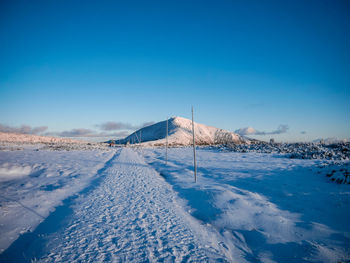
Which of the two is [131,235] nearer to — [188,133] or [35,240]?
[35,240]

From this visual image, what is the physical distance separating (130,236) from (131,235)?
0.04m

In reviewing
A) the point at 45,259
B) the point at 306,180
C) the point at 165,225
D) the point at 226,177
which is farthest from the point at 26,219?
the point at 306,180

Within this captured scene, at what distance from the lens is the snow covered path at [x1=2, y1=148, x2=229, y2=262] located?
3506 mm

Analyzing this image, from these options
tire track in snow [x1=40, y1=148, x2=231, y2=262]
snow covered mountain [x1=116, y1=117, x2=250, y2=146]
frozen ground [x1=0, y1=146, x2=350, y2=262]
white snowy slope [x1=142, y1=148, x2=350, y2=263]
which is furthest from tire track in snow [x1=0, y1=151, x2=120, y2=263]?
snow covered mountain [x1=116, y1=117, x2=250, y2=146]

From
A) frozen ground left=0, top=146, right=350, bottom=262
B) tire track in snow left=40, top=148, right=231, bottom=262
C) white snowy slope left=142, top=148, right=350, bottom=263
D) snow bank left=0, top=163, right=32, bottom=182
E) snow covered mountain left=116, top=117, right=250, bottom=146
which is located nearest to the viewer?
tire track in snow left=40, top=148, right=231, bottom=262

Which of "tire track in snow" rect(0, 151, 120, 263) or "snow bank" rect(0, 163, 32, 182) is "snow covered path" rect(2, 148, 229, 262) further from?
"snow bank" rect(0, 163, 32, 182)

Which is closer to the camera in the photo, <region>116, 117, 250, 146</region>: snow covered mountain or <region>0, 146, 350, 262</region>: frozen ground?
<region>0, 146, 350, 262</region>: frozen ground

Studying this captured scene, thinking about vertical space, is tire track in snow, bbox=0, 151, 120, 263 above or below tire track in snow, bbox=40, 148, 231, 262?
below

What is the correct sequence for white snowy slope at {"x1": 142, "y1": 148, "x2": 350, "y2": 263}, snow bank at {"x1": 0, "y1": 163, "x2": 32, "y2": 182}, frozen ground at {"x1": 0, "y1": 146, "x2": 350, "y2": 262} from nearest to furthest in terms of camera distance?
frozen ground at {"x1": 0, "y1": 146, "x2": 350, "y2": 262} → white snowy slope at {"x1": 142, "y1": 148, "x2": 350, "y2": 263} → snow bank at {"x1": 0, "y1": 163, "x2": 32, "y2": 182}

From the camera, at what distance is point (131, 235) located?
13.9 feet

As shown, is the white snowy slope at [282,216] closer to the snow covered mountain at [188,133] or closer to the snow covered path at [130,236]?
the snow covered path at [130,236]

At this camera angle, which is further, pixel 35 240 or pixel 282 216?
pixel 282 216

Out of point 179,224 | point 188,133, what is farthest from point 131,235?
point 188,133

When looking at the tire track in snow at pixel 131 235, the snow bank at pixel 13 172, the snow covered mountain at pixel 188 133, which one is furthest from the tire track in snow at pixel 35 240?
the snow covered mountain at pixel 188 133
